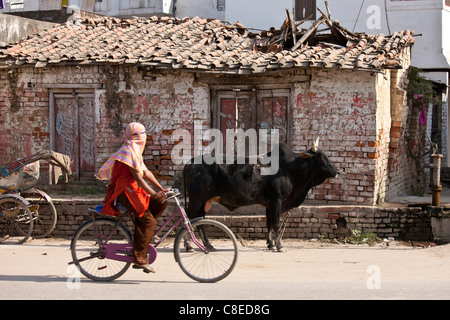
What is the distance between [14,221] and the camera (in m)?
10.3

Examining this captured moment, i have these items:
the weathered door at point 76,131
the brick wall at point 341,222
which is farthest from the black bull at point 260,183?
the weathered door at point 76,131

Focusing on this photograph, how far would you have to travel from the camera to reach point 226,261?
697 cm

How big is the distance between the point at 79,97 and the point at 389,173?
615 centimetres

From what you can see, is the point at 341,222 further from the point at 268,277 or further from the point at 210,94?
the point at 268,277

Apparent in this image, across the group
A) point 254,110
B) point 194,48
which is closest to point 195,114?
point 254,110

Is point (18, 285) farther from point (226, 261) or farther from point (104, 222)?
point (226, 261)

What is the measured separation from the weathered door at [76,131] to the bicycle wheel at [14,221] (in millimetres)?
2157

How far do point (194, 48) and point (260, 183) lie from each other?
3.80m

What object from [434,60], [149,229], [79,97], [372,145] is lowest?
[149,229]

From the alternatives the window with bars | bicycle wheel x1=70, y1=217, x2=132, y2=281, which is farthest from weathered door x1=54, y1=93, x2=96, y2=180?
the window with bars

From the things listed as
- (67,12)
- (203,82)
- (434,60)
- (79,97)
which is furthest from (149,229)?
(434,60)

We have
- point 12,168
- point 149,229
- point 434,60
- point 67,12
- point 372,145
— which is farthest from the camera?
point 434,60
